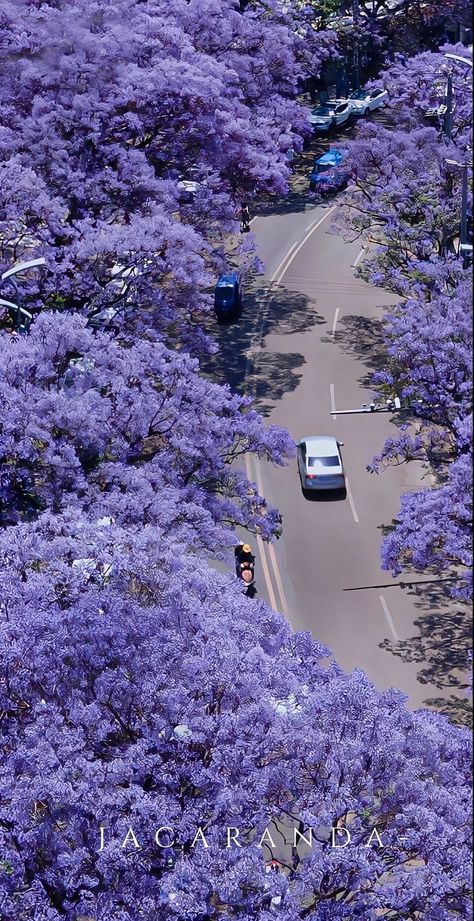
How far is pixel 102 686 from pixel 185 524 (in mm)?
8319

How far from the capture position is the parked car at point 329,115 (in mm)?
77312

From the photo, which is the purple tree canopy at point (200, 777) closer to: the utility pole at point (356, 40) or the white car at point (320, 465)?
the white car at point (320, 465)

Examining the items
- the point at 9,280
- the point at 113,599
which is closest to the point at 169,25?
the point at 9,280

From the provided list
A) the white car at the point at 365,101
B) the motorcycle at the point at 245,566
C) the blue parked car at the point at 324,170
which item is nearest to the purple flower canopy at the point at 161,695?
the motorcycle at the point at 245,566

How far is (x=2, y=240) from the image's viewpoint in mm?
41812

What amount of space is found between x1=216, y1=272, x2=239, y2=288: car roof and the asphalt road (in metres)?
1.84

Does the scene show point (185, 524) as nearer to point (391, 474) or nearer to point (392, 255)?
point (391, 474)

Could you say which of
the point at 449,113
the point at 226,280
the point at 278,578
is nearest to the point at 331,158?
the point at 226,280

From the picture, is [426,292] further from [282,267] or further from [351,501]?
[282,267]

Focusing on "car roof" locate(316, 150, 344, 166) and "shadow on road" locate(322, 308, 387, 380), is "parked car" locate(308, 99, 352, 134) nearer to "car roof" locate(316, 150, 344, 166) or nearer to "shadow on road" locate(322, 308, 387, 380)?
"car roof" locate(316, 150, 344, 166)

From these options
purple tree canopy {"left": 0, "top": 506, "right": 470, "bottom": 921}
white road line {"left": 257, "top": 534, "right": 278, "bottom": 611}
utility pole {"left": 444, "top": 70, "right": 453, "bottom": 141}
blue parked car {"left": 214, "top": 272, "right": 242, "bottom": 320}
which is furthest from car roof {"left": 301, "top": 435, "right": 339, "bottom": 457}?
purple tree canopy {"left": 0, "top": 506, "right": 470, "bottom": 921}

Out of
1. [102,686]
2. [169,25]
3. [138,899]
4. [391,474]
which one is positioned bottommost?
[391,474]

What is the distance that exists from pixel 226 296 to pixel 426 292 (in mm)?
12874

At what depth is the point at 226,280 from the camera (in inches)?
2255
